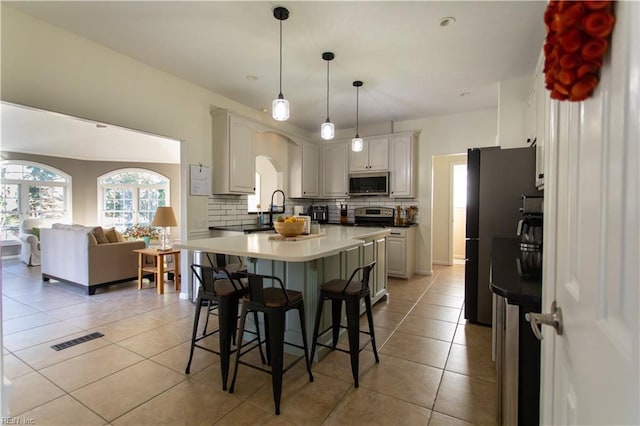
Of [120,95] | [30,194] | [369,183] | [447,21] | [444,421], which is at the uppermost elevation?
[447,21]

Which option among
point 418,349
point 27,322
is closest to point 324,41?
point 418,349

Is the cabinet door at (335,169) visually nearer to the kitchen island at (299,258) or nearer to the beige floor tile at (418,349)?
the kitchen island at (299,258)

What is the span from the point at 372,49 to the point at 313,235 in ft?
6.24

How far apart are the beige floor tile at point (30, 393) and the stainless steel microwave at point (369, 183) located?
4.76 meters

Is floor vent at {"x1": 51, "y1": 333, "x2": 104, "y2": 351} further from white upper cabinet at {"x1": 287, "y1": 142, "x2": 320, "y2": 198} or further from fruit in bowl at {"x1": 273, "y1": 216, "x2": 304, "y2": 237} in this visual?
white upper cabinet at {"x1": 287, "y1": 142, "x2": 320, "y2": 198}

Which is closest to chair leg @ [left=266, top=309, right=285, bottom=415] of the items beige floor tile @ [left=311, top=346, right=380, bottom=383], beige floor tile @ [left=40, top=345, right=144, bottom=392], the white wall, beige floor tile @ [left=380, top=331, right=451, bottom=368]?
beige floor tile @ [left=311, top=346, right=380, bottom=383]

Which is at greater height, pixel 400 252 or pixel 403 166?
pixel 403 166

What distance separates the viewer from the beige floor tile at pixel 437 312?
11.3ft

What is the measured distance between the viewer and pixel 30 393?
203cm

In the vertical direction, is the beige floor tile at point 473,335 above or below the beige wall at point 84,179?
below

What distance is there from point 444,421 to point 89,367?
2.57 meters

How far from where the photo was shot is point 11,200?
720 centimetres

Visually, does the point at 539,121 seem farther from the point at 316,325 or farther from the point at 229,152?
the point at 229,152

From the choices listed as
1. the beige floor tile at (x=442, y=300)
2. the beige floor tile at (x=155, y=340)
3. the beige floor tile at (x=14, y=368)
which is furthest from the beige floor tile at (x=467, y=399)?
the beige floor tile at (x=14, y=368)
